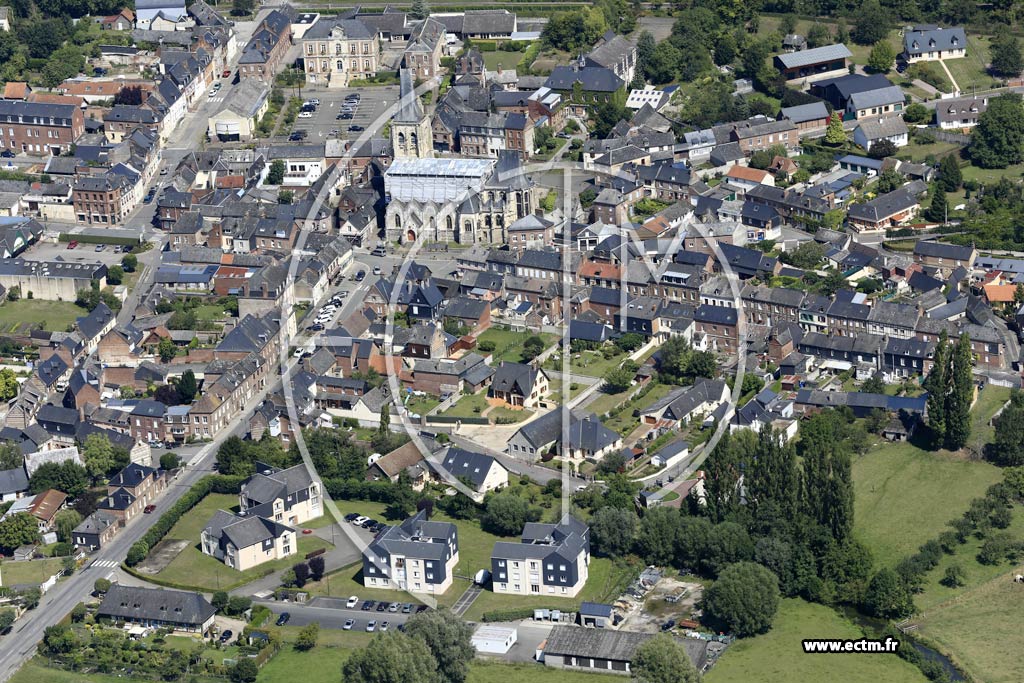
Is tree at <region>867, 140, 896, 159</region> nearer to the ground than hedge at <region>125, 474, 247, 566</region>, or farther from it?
farther from it

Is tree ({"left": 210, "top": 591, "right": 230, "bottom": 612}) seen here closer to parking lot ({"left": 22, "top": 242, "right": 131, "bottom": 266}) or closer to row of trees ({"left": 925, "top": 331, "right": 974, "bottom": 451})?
row of trees ({"left": 925, "top": 331, "right": 974, "bottom": 451})

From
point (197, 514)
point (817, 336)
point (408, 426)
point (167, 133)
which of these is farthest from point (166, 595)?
point (167, 133)

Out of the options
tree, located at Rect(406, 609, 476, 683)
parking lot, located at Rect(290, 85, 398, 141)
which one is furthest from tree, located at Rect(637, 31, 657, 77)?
tree, located at Rect(406, 609, 476, 683)

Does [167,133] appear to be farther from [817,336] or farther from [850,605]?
[850,605]

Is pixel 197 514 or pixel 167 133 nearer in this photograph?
pixel 197 514

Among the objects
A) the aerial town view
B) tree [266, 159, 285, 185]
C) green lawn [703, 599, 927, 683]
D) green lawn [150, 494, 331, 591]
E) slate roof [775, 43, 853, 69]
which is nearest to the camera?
green lawn [703, 599, 927, 683]

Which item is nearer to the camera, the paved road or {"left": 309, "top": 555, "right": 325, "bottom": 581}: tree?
the paved road

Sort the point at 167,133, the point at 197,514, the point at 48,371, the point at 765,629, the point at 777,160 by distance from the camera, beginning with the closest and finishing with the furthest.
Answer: the point at 765,629 → the point at 197,514 → the point at 48,371 → the point at 777,160 → the point at 167,133
